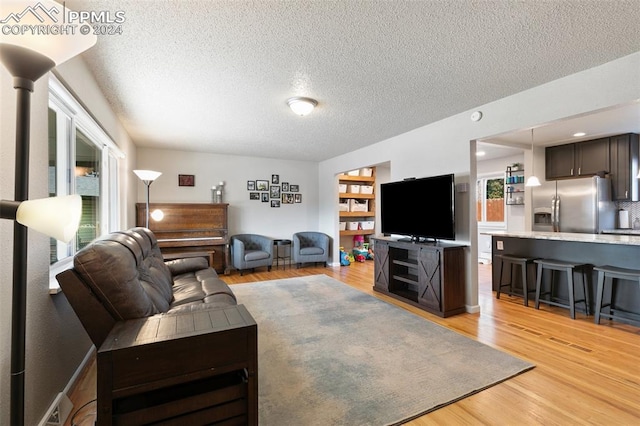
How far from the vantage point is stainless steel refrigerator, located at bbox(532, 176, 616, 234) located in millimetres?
4648

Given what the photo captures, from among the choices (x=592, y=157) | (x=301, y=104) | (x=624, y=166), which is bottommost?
(x=624, y=166)

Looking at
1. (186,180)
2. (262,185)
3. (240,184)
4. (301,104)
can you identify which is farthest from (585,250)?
(186,180)

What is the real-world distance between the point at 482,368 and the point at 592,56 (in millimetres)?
2535

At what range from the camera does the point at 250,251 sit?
5930 millimetres

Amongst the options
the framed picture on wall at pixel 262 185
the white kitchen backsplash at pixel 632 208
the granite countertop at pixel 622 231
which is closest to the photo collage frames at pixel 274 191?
the framed picture on wall at pixel 262 185

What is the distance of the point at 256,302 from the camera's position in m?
3.87

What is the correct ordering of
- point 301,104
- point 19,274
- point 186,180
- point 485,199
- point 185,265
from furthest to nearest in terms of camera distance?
point 485,199 < point 186,180 < point 185,265 < point 301,104 < point 19,274

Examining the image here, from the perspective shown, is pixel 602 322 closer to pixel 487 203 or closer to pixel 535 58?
pixel 535 58

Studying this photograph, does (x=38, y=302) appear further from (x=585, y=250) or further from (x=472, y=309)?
(x=585, y=250)

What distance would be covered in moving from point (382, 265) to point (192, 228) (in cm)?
356

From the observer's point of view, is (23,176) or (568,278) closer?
(23,176)

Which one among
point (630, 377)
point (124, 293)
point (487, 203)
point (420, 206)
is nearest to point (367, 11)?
point (124, 293)

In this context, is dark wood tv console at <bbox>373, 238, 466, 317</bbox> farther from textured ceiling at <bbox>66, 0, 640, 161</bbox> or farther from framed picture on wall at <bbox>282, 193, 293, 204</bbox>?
framed picture on wall at <bbox>282, 193, 293, 204</bbox>

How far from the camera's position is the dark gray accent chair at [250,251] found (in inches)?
218
